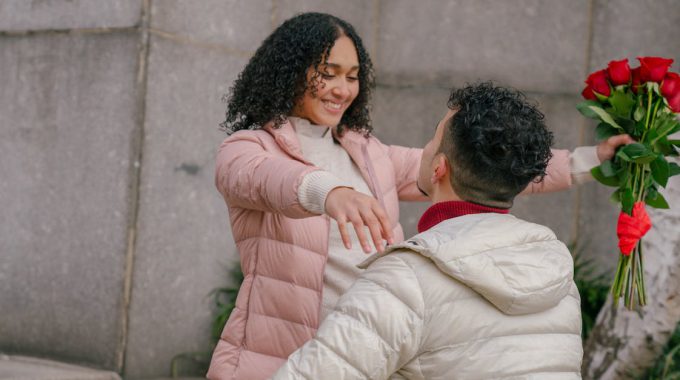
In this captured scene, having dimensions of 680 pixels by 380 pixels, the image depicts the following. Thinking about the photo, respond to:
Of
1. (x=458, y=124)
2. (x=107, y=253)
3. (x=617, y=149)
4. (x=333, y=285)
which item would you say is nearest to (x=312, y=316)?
(x=333, y=285)

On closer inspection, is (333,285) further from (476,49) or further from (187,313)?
(476,49)

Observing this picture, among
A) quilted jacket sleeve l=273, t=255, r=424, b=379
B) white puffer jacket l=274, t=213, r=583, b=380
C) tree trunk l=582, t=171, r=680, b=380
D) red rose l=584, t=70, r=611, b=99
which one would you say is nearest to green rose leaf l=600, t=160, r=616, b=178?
red rose l=584, t=70, r=611, b=99

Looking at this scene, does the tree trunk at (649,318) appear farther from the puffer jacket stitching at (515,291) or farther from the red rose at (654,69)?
the puffer jacket stitching at (515,291)

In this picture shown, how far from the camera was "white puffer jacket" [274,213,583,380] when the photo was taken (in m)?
1.63

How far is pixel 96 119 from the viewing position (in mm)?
4594

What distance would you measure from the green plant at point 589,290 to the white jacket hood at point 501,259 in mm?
3516

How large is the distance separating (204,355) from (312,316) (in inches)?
107

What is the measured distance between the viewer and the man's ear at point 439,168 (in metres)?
1.94

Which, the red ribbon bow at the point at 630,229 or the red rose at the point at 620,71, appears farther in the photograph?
the red rose at the point at 620,71

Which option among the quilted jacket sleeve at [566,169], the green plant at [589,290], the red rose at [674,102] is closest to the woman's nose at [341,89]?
the quilted jacket sleeve at [566,169]

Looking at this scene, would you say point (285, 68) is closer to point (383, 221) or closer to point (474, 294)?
point (383, 221)

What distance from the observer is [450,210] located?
6.31 feet

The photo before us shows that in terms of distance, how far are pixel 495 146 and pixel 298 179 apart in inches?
18.1

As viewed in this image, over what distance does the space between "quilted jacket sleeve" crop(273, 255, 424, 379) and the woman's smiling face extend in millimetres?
1050
